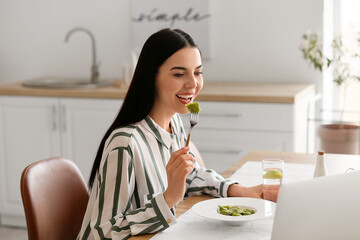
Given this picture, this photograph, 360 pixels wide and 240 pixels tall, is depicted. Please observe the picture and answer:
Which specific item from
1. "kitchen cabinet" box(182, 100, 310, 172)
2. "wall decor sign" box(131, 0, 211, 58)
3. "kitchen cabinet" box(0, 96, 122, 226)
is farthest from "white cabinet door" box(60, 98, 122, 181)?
"wall decor sign" box(131, 0, 211, 58)

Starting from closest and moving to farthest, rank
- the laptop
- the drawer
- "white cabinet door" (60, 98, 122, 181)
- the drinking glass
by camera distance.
A: the laptop, the drinking glass, the drawer, "white cabinet door" (60, 98, 122, 181)

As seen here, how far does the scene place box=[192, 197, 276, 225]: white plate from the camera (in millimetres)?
1488

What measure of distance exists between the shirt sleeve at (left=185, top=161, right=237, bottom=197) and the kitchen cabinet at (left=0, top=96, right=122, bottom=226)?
1.59 meters

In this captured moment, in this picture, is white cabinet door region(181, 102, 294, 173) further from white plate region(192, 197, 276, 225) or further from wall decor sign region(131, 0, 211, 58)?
white plate region(192, 197, 276, 225)

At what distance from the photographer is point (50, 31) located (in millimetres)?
4051

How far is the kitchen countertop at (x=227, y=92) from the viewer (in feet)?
10.2

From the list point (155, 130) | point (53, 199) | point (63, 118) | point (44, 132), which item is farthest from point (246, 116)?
point (53, 199)

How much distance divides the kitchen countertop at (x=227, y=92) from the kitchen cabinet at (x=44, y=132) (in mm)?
39

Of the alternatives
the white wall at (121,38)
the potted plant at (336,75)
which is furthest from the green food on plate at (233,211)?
the white wall at (121,38)

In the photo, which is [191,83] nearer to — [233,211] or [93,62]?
[233,211]

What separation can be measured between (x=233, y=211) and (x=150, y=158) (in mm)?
297

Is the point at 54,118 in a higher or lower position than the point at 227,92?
lower

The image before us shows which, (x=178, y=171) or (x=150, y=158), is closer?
(x=178, y=171)

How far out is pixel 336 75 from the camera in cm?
351
